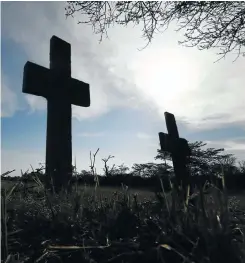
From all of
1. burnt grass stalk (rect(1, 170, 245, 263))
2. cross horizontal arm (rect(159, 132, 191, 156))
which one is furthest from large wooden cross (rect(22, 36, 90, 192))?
cross horizontal arm (rect(159, 132, 191, 156))

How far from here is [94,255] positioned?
3.48 feet

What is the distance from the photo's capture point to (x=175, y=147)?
6.45 meters

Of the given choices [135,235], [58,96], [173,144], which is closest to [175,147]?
[173,144]

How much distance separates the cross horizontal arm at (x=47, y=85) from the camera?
3922mm

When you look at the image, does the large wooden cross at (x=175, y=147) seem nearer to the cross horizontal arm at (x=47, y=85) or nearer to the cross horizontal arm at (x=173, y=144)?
the cross horizontal arm at (x=173, y=144)

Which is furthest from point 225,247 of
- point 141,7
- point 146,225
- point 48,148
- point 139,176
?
point 139,176

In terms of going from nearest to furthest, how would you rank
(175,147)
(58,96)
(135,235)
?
(135,235) < (58,96) < (175,147)

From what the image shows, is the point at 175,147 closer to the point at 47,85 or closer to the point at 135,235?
the point at 47,85

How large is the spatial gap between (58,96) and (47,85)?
0.20m

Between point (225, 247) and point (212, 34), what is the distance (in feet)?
20.6

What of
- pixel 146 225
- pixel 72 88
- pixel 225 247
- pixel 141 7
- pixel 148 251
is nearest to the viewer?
pixel 225 247

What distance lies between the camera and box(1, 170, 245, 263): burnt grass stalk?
0.87m

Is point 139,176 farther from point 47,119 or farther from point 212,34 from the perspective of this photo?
point 47,119

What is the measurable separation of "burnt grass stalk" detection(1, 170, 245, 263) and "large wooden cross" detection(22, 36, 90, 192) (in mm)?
1985
